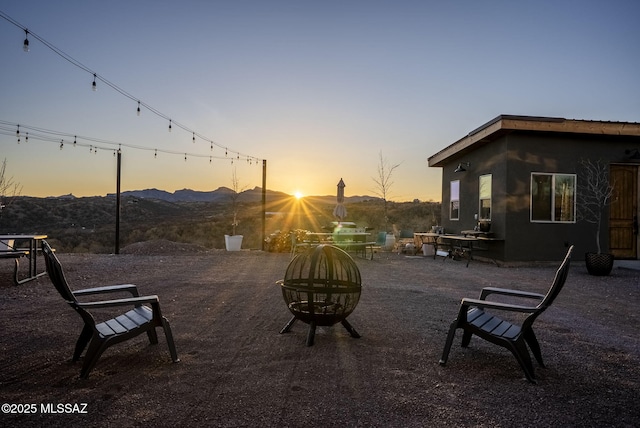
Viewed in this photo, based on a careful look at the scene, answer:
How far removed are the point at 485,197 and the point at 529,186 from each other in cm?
131

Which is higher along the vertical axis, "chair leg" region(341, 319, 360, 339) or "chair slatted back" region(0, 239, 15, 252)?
"chair slatted back" region(0, 239, 15, 252)

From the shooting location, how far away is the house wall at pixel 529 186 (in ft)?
33.9

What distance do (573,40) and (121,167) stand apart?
13770 millimetres

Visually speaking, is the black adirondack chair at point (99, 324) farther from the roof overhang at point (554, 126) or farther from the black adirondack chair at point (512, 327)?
the roof overhang at point (554, 126)

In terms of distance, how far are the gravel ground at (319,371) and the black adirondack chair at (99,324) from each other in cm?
15

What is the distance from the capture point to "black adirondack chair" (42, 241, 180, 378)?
2.93 metres

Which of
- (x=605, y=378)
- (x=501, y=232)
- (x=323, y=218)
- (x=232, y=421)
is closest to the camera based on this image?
(x=232, y=421)

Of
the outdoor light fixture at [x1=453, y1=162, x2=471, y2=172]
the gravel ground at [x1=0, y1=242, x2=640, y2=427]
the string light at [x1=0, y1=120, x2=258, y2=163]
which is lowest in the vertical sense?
the gravel ground at [x1=0, y1=242, x2=640, y2=427]

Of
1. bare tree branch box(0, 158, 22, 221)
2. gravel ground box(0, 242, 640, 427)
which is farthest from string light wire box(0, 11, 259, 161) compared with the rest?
bare tree branch box(0, 158, 22, 221)

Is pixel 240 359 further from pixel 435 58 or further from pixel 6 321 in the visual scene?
pixel 435 58

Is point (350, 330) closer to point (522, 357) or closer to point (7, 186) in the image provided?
point (522, 357)

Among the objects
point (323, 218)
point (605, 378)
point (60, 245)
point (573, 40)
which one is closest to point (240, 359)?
point (605, 378)

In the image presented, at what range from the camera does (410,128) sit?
14.5 m

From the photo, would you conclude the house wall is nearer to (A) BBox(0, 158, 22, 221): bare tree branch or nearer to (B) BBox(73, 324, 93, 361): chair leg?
(B) BBox(73, 324, 93, 361): chair leg
